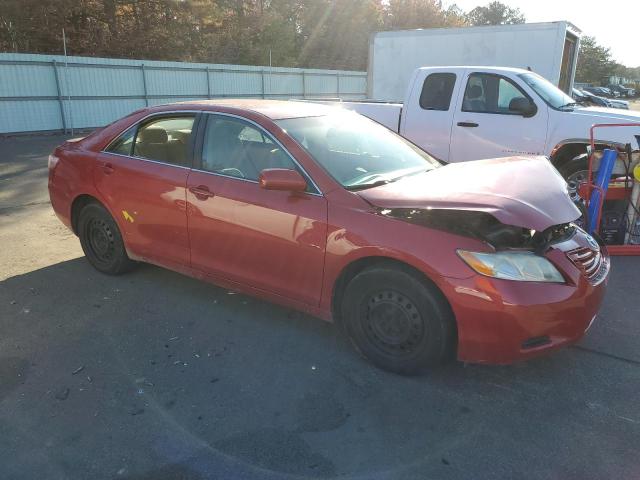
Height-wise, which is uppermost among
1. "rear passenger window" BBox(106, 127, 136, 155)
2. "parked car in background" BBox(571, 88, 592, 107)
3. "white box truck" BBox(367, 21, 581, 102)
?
"white box truck" BBox(367, 21, 581, 102)

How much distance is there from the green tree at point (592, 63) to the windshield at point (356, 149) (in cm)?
8479

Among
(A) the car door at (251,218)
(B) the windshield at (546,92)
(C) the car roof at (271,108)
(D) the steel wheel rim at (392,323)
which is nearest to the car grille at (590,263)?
(D) the steel wheel rim at (392,323)

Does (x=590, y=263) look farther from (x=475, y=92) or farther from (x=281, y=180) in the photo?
(x=475, y=92)

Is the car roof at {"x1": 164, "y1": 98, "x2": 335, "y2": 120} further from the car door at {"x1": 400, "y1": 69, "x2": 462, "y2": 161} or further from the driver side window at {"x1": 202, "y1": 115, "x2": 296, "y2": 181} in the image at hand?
the car door at {"x1": 400, "y1": 69, "x2": 462, "y2": 161}

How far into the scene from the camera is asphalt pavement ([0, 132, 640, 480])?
2.47 m

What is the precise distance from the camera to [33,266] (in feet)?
16.6

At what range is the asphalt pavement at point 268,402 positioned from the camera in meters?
2.47

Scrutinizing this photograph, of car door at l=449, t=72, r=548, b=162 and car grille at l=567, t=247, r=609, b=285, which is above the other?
car door at l=449, t=72, r=548, b=162

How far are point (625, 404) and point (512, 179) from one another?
1506 millimetres

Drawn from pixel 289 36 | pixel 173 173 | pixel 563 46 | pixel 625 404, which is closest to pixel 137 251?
pixel 173 173

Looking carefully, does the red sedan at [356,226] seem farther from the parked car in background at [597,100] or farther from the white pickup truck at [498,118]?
the parked car in background at [597,100]

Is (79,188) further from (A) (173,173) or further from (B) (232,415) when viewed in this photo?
(B) (232,415)

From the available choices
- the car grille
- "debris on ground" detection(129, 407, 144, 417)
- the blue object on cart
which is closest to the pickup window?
the blue object on cart

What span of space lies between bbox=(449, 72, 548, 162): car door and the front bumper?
14.4 feet
